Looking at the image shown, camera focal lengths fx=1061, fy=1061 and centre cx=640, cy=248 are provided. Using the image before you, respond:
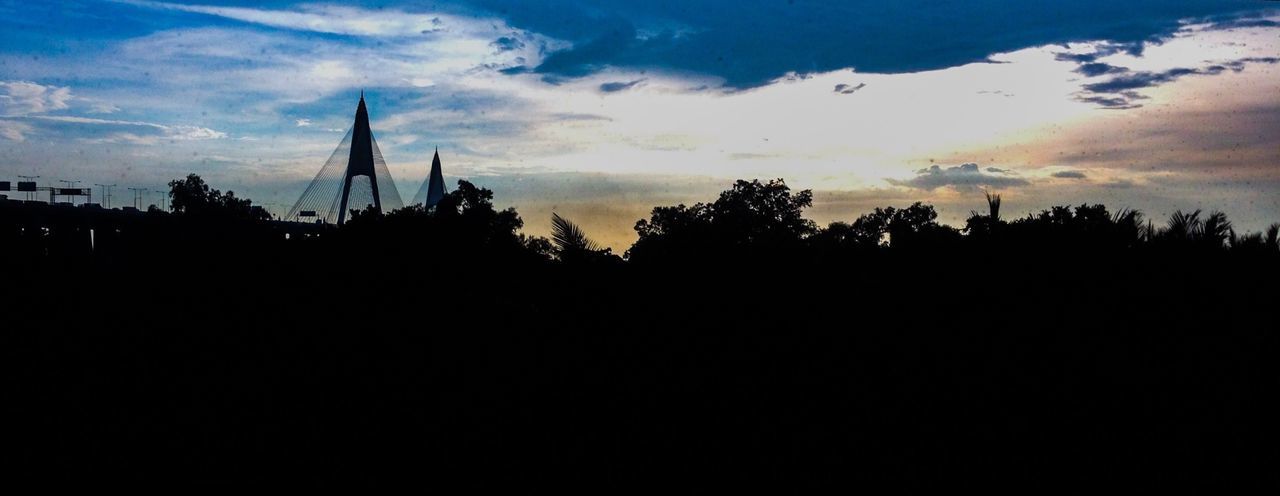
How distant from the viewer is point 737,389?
9820 mm

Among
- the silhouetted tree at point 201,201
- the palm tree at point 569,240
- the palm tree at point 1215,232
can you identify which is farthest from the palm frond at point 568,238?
the silhouetted tree at point 201,201

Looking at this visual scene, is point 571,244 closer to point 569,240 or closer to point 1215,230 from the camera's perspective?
point 569,240

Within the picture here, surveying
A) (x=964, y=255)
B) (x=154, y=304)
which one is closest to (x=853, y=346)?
(x=964, y=255)

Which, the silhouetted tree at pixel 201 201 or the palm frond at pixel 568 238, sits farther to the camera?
the silhouetted tree at pixel 201 201

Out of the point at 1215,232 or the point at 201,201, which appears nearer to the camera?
the point at 1215,232

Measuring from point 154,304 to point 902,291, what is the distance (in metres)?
9.84

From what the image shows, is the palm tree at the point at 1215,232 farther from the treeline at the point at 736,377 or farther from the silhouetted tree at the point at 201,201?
the silhouetted tree at the point at 201,201

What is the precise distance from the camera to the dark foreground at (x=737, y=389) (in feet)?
30.6

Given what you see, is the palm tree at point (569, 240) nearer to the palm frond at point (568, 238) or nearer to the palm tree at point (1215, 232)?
the palm frond at point (568, 238)

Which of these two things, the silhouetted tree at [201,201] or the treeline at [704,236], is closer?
the treeline at [704,236]

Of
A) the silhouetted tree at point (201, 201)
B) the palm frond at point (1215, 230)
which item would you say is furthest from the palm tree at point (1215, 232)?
→ the silhouetted tree at point (201, 201)

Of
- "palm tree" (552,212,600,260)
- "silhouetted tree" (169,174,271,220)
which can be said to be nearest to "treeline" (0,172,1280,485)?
"palm tree" (552,212,600,260)

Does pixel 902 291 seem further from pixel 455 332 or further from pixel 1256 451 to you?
pixel 455 332

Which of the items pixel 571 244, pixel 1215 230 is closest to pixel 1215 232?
pixel 1215 230
